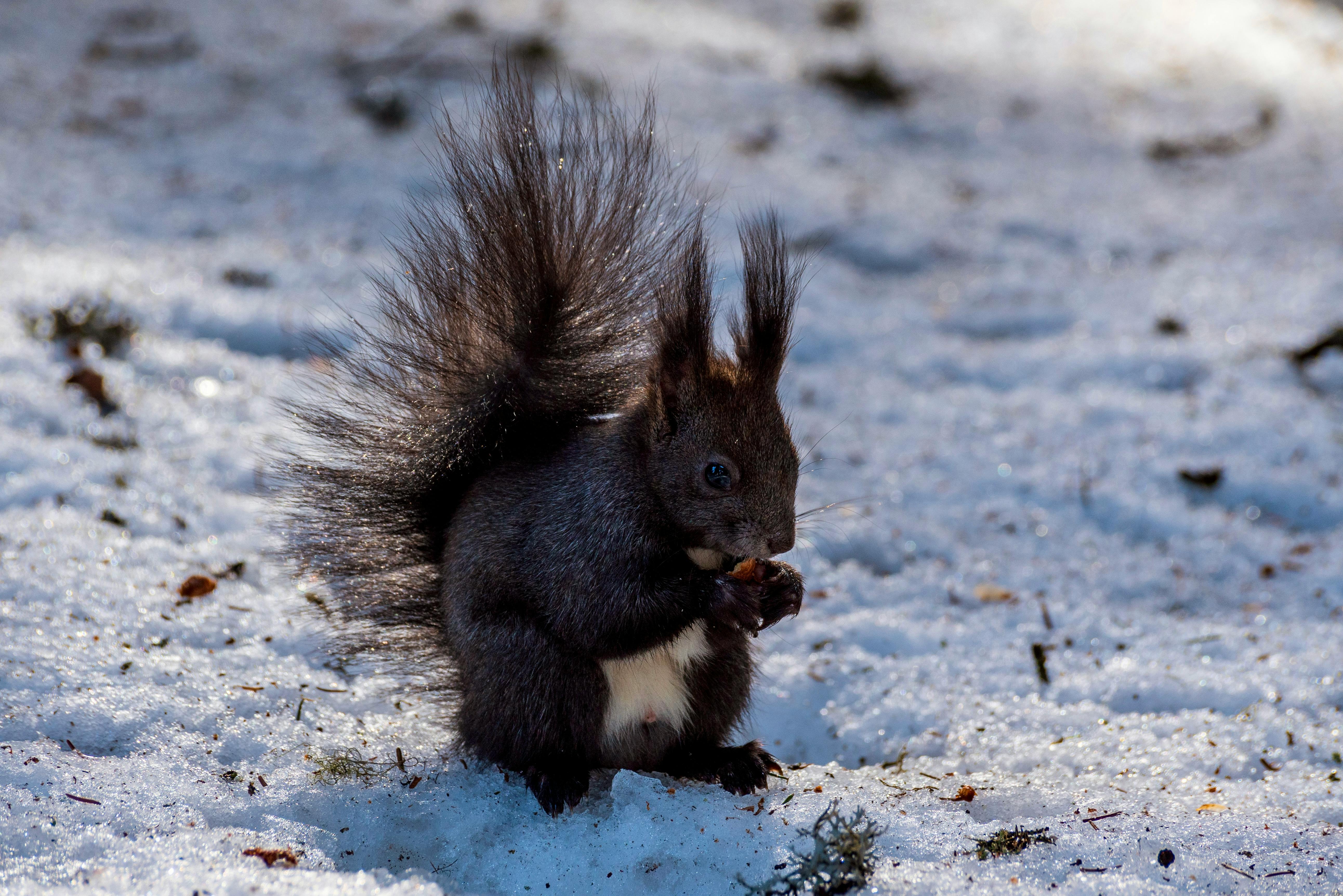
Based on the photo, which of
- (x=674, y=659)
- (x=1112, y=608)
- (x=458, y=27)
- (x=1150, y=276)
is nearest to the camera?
(x=674, y=659)

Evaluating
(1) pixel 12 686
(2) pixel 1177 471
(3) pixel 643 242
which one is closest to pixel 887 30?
(2) pixel 1177 471

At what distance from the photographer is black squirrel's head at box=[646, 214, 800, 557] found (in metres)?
2.31

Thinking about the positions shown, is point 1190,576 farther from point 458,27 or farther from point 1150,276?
point 458,27

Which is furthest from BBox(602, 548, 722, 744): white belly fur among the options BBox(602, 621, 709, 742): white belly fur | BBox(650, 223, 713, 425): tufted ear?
BBox(650, 223, 713, 425): tufted ear

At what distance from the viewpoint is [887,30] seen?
7379 millimetres

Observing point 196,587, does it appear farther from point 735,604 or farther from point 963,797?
point 963,797

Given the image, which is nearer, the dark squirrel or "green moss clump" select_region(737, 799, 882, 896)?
"green moss clump" select_region(737, 799, 882, 896)

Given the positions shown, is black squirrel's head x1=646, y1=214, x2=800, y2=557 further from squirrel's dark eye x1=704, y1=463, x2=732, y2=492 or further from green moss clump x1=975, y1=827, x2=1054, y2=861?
green moss clump x1=975, y1=827, x2=1054, y2=861

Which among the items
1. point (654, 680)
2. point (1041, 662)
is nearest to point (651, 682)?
point (654, 680)

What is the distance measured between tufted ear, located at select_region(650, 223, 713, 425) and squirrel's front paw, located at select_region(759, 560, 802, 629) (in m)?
0.40

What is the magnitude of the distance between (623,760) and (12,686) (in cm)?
131

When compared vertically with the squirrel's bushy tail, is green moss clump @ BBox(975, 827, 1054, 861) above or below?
below

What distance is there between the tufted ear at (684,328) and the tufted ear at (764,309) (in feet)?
0.24

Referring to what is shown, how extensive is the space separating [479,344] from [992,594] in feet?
6.03
